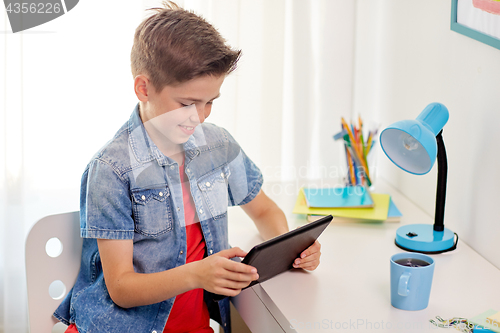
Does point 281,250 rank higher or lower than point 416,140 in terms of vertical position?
lower

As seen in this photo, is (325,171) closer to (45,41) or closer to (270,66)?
(270,66)

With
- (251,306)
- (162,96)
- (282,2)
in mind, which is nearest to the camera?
(162,96)

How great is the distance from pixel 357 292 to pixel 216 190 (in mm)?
339

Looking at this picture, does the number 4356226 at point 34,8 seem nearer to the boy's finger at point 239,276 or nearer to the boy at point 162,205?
the boy at point 162,205

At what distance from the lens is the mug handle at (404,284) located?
751 mm

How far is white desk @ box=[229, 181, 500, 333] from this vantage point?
0.76 m

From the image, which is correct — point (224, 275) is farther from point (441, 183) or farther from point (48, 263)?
point (441, 183)

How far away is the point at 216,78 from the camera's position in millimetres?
811

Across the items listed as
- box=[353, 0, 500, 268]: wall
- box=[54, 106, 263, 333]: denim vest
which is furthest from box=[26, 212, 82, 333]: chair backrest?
box=[353, 0, 500, 268]: wall

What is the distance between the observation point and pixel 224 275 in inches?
29.6

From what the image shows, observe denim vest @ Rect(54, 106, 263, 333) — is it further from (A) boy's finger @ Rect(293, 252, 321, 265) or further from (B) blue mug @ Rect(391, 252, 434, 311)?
(B) blue mug @ Rect(391, 252, 434, 311)

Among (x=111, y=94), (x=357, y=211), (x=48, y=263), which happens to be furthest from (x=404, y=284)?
(x=111, y=94)

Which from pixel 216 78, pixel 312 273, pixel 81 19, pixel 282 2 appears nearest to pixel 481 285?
pixel 312 273

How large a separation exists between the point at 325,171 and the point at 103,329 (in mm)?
992
